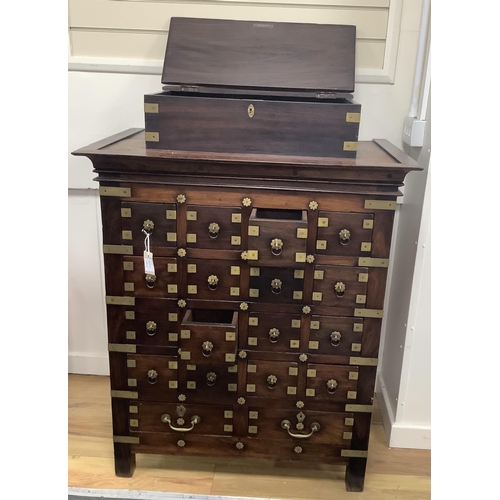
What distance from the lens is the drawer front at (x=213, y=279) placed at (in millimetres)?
1537

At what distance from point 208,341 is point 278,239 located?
1.26 ft

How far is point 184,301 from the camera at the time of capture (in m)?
1.57

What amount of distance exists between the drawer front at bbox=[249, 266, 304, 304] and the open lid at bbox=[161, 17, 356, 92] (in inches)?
23.3

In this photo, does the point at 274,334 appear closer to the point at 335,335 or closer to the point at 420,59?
the point at 335,335

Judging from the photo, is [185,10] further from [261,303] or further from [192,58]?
[261,303]

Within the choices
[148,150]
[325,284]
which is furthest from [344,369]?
[148,150]

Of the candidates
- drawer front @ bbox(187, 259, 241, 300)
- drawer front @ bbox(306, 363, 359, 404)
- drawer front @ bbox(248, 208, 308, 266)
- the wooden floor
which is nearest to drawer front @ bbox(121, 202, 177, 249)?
drawer front @ bbox(187, 259, 241, 300)

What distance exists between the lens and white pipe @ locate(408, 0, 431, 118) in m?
1.79

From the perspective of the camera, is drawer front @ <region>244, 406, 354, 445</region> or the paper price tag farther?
drawer front @ <region>244, 406, 354, 445</region>

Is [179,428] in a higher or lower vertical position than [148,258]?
lower

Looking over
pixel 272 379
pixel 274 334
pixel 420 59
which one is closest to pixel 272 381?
pixel 272 379

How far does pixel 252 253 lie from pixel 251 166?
0.25 metres

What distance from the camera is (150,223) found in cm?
151

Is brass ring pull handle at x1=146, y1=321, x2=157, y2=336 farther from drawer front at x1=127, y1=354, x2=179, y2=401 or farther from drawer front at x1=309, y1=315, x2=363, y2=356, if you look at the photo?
drawer front at x1=309, y1=315, x2=363, y2=356
